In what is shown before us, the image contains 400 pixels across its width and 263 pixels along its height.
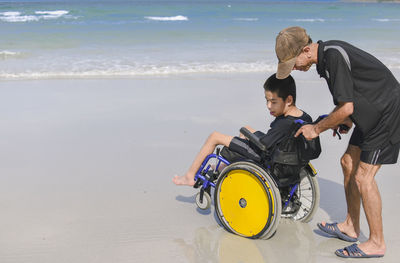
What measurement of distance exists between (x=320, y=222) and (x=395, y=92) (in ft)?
4.20

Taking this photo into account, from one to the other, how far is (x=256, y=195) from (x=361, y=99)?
36.1 inches

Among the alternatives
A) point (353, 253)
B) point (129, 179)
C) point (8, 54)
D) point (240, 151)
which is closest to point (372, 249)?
point (353, 253)

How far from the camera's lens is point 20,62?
1102 cm

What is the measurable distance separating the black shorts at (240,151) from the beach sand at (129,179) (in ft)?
1.90

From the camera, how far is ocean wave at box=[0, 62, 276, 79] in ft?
30.2

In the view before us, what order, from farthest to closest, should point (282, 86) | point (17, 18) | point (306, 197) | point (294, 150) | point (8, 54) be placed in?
point (17, 18)
point (8, 54)
point (306, 197)
point (282, 86)
point (294, 150)

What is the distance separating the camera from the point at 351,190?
3.19 metres

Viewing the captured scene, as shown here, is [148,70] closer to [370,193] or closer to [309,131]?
[309,131]

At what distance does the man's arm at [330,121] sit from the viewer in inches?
105

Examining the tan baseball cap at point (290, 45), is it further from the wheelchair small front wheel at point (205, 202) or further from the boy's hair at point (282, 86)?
the wheelchair small front wheel at point (205, 202)

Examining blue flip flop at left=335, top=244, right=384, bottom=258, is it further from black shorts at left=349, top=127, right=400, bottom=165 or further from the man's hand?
the man's hand

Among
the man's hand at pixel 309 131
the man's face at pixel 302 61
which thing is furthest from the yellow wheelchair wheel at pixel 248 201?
the man's face at pixel 302 61

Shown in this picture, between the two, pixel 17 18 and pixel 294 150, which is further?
pixel 17 18

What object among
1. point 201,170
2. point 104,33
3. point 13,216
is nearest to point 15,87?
point 13,216
